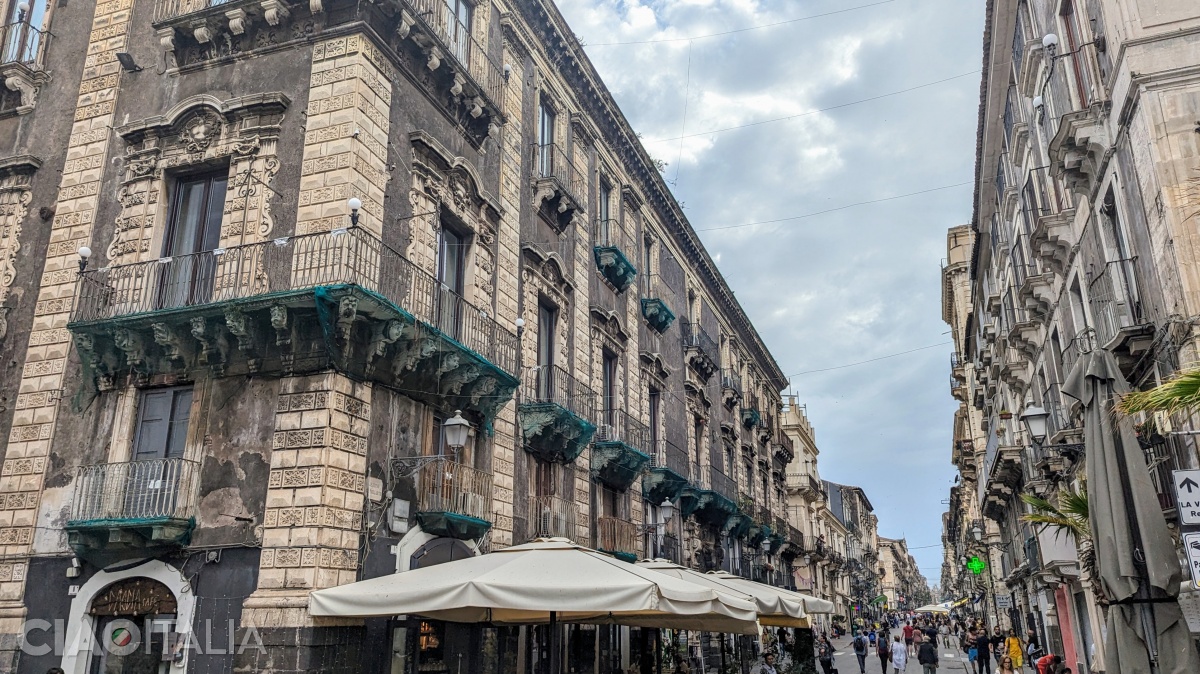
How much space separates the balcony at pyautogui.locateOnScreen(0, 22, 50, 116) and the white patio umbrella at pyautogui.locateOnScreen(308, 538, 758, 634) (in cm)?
1110

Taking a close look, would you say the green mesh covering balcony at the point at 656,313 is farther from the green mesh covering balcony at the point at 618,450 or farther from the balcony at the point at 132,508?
the balcony at the point at 132,508

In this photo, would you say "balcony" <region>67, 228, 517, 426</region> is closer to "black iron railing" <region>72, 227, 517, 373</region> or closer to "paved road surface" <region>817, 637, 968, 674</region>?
"black iron railing" <region>72, 227, 517, 373</region>

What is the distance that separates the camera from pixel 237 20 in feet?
43.4

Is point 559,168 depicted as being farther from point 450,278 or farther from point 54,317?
point 54,317

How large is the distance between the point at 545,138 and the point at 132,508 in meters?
12.2

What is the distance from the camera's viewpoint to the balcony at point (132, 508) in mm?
10977

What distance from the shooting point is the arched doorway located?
1098cm

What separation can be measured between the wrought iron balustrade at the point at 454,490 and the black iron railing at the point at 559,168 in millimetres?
7547

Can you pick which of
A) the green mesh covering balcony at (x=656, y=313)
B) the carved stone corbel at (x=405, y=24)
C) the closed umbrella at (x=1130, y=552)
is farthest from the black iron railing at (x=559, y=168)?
the closed umbrella at (x=1130, y=552)

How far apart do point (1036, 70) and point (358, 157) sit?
13.2m

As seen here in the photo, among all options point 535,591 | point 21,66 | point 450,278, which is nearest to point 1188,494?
point 535,591

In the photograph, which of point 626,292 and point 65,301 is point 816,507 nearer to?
point 626,292

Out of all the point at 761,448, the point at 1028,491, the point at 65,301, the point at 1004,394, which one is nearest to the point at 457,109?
the point at 65,301

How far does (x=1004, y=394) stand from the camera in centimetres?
2961
